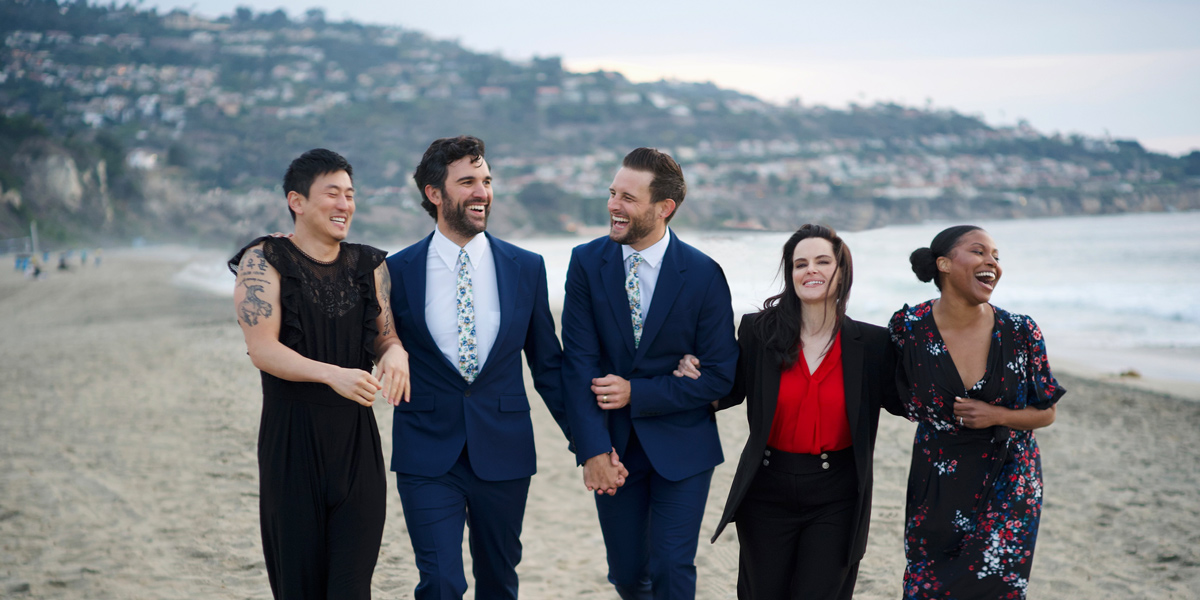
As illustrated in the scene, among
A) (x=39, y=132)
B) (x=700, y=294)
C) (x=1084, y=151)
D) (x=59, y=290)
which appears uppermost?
(x=1084, y=151)

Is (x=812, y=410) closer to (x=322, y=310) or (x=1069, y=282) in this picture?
(x=322, y=310)

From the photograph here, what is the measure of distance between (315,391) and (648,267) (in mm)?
1432

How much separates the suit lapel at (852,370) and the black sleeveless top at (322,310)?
1819mm

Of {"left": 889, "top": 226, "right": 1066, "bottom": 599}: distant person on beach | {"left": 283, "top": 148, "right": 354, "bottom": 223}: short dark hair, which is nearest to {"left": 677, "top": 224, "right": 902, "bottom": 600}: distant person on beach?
{"left": 889, "top": 226, "right": 1066, "bottom": 599}: distant person on beach

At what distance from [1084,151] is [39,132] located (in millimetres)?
77472

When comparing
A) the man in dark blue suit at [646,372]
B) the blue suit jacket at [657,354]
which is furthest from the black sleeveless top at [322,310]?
the blue suit jacket at [657,354]

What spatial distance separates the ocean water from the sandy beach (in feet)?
7.03

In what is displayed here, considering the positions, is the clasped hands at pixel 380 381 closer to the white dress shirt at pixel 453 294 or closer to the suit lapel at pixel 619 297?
the white dress shirt at pixel 453 294

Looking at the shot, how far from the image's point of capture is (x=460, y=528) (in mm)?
3246

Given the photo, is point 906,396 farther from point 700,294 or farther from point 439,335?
point 439,335

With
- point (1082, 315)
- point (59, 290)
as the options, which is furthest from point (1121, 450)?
point (59, 290)

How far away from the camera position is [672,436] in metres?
3.28

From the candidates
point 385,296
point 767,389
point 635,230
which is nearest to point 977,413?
point 767,389

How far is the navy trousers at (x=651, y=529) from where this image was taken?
3.15 metres
